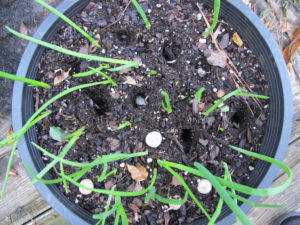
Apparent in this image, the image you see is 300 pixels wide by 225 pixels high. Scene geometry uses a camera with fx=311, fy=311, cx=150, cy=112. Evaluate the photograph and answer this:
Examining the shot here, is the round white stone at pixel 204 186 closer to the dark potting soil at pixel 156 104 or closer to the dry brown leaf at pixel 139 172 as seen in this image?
the dark potting soil at pixel 156 104

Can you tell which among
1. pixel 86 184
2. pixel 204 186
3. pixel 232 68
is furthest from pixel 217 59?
pixel 86 184

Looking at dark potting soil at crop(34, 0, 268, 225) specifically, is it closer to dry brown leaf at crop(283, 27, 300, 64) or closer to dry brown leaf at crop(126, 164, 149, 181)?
dry brown leaf at crop(126, 164, 149, 181)

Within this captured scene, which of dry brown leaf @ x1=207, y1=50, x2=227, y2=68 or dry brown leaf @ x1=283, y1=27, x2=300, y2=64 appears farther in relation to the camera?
dry brown leaf @ x1=283, y1=27, x2=300, y2=64

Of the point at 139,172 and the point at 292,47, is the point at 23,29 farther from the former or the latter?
the point at 292,47

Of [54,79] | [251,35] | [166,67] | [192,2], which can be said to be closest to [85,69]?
[54,79]

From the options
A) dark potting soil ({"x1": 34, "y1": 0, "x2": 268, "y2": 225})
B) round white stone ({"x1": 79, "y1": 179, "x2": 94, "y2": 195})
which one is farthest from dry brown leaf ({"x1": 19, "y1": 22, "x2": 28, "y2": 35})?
round white stone ({"x1": 79, "y1": 179, "x2": 94, "y2": 195})

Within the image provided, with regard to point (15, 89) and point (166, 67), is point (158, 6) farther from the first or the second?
point (15, 89)
